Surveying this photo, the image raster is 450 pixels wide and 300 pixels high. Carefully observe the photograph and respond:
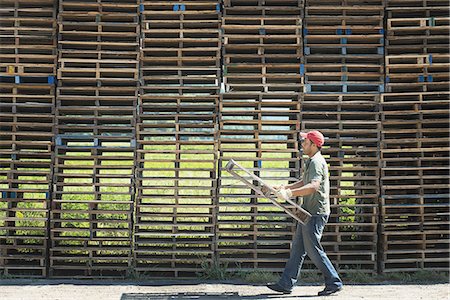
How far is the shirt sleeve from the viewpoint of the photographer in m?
6.70

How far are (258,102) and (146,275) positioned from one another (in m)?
3.22

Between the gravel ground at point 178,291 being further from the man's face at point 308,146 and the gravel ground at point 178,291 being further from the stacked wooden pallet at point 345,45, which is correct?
the stacked wooden pallet at point 345,45

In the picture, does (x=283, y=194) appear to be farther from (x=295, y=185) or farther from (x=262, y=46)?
(x=262, y=46)

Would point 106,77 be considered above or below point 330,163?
above

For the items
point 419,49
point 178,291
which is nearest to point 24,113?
point 178,291

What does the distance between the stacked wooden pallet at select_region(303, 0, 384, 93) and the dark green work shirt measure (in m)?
1.74

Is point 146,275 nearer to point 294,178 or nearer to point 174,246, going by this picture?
point 174,246

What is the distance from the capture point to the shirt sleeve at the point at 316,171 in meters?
6.70

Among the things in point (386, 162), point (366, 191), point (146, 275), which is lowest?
point (146, 275)

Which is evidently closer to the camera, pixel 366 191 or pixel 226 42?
pixel 226 42

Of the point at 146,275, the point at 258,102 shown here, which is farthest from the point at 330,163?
the point at 146,275

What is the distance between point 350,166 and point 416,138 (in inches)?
45.0

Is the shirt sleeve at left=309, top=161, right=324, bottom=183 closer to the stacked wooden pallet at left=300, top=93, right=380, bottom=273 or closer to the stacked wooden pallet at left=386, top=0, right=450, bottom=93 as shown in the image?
the stacked wooden pallet at left=300, top=93, right=380, bottom=273

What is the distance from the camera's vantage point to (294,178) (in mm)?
7844
